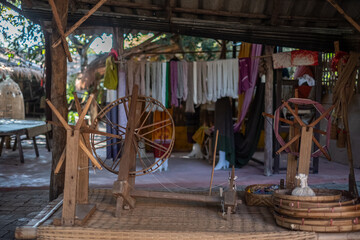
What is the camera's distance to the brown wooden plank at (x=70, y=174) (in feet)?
12.3

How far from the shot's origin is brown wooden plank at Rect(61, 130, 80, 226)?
12.3ft

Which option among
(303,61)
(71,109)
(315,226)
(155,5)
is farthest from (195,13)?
(71,109)

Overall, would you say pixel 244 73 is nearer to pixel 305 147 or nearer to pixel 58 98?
pixel 305 147

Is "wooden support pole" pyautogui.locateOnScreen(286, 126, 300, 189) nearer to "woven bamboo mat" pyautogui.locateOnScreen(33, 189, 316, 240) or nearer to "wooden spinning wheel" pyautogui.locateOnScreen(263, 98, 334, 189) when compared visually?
"wooden spinning wheel" pyautogui.locateOnScreen(263, 98, 334, 189)

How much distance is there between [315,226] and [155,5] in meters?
3.82

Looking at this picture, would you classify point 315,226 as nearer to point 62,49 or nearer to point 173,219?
point 173,219

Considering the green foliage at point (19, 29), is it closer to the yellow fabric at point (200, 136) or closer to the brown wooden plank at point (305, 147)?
the yellow fabric at point (200, 136)

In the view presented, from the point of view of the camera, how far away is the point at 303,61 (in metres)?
7.38

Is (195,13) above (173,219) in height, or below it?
above

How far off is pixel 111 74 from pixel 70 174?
416 cm

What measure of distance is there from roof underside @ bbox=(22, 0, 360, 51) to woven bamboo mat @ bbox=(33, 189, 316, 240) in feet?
9.32

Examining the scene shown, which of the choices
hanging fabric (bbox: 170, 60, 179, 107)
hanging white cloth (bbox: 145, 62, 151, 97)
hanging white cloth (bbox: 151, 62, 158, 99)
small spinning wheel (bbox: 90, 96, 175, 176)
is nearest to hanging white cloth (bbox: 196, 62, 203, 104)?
hanging fabric (bbox: 170, 60, 179, 107)

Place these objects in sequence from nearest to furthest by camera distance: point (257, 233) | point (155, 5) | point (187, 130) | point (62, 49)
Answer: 1. point (257, 233)
2. point (62, 49)
3. point (155, 5)
4. point (187, 130)

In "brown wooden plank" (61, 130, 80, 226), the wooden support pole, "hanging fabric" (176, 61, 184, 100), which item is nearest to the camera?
"brown wooden plank" (61, 130, 80, 226)
